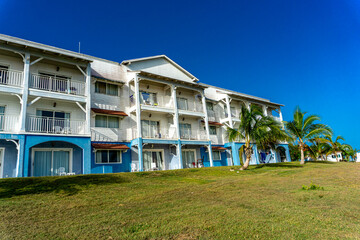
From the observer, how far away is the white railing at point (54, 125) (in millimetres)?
15966

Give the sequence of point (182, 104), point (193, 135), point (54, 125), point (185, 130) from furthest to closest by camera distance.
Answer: point (182, 104) → point (193, 135) → point (185, 130) → point (54, 125)

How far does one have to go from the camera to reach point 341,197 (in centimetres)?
865

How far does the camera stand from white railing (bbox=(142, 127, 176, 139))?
21.0 m

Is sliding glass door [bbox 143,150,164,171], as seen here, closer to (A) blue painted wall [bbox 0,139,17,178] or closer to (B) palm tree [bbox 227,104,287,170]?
(B) palm tree [bbox 227,104,287,170]

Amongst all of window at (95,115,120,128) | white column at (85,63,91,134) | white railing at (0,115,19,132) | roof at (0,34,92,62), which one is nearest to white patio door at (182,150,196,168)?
window at (95,115,120,128)

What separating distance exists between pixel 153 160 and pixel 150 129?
8.78 feet

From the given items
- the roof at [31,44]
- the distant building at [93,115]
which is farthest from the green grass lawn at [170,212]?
the roof at [31,44]

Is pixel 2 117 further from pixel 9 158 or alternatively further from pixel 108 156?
pixel 108 156

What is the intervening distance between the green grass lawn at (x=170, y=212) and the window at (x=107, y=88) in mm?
10519

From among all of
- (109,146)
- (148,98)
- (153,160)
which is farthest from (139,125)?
(148,98)

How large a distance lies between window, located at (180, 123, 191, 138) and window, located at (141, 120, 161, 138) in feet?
7.64

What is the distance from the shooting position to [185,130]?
23.9 metres

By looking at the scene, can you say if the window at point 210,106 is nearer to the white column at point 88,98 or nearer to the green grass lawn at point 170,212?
the white column at point 88,98

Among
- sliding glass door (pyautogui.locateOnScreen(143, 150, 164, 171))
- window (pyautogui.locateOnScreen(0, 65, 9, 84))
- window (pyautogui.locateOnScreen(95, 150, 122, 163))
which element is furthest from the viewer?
sliding glass door (pyautogui.locateOnScreen(143, 150, 164, 171))
